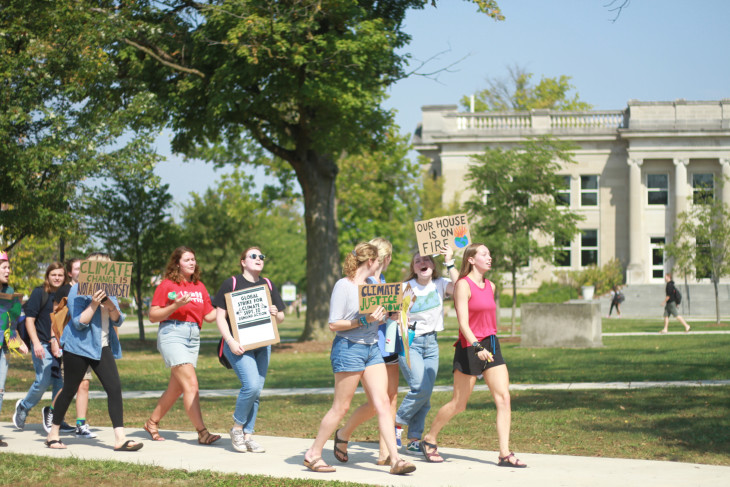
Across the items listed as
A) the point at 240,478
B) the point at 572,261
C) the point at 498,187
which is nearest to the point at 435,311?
the point at 240,478

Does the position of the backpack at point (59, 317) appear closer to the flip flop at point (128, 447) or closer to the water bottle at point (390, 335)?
the flip flop at point (128, 447)

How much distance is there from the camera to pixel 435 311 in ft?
27.1

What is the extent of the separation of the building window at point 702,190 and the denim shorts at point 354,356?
30553mm

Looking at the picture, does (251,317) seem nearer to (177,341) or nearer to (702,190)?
(177,341)

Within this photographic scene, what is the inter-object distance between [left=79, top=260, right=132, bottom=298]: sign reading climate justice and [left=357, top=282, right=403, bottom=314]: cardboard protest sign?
2.46 metres

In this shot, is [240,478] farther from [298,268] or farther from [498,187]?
[298,268]

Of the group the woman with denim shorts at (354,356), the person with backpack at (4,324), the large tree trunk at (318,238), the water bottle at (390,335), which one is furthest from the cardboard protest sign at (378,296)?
the large tree trunk at (318,238)

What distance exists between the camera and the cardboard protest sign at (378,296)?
7.36m

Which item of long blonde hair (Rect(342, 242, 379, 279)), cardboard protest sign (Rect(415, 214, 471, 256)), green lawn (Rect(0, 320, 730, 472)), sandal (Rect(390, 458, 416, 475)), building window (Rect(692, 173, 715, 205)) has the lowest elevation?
green lawn (Rect(0, 320, 730, 472))

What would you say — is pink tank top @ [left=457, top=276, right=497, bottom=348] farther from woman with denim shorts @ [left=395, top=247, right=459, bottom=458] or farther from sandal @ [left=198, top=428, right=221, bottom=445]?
sandal @ [left=198, top=428, right=221, bottom=445]

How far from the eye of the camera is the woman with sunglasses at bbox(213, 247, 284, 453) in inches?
332

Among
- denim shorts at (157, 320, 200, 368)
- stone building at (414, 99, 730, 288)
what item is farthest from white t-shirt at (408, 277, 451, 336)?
stone building at (414, 99, 730, 288)

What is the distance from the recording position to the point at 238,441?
8570 mm

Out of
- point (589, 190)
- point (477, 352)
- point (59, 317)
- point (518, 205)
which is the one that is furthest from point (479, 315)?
point (589, 190)
